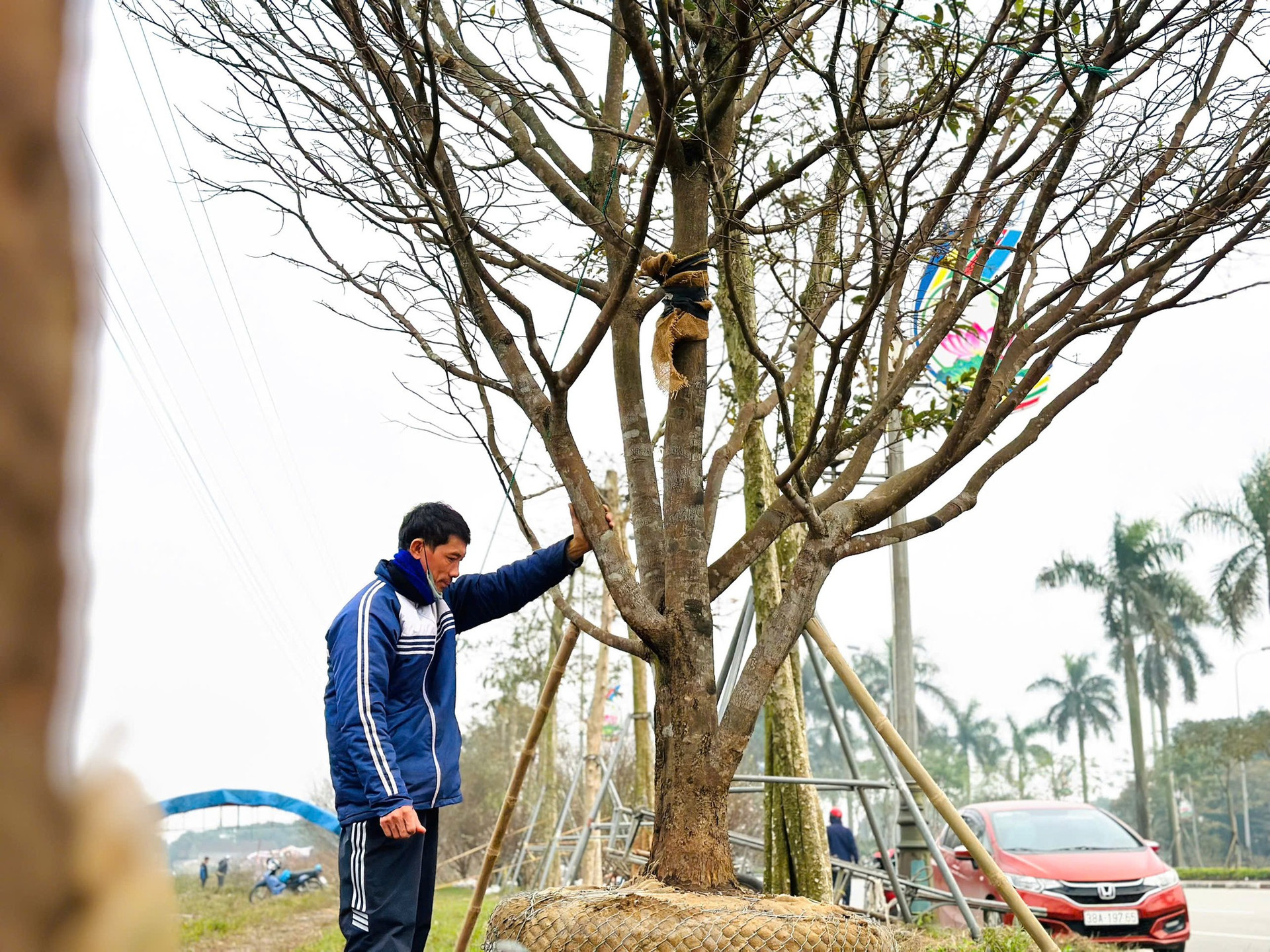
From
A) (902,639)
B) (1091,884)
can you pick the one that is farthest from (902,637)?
(1091,884)

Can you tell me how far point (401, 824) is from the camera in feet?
12.0

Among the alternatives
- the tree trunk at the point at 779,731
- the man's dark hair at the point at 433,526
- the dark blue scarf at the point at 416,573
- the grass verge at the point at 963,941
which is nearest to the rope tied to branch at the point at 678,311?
the man's dark hair at the point at 433,526

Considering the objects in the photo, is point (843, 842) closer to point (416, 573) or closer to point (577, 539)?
point (577, 539)

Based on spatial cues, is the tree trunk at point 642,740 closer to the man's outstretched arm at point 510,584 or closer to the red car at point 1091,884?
the red car at point 1091,884

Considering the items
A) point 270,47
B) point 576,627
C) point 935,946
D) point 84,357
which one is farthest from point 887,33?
point 935,946

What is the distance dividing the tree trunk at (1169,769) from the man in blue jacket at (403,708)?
45.5m

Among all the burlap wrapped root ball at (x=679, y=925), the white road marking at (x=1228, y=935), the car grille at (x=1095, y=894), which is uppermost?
the burlap wrapped root ball at (x=679, y=925)

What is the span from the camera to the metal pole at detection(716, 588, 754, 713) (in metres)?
5.95

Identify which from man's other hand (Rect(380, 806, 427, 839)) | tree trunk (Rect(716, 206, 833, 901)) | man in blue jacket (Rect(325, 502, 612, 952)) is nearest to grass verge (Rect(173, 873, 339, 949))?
tree trunk (Rect(716, 206, 833, 901))

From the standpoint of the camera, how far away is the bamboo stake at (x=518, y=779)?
232 inches

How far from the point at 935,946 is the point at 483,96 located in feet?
15.0

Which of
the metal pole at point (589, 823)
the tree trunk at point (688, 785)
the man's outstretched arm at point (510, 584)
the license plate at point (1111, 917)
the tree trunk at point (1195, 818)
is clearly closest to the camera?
the tree trunk at point (688, 785)

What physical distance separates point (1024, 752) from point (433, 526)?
6697cm

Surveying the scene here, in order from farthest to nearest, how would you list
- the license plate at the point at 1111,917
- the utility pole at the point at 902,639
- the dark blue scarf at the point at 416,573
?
1. the utility pole at the point at 902,639
2. the license plate at the point at 1111,917
3. the dark blue scarf at the point at 416,573
